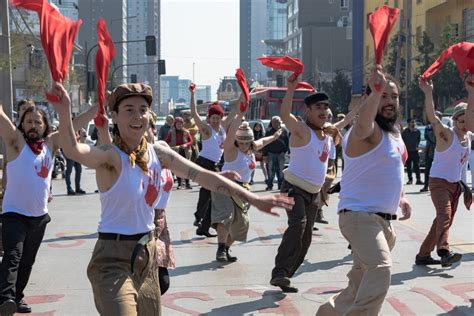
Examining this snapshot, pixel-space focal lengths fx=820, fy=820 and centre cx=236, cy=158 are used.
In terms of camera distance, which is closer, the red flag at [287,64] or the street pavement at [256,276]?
the street pavement at [256,276]

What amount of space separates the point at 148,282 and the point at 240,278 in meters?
Answer: 3.88

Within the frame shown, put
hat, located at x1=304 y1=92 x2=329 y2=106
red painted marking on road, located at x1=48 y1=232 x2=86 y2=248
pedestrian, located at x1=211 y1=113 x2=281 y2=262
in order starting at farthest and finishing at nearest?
red painted marking on road, located at x1=48 y1=232 x2=86 y2=248 → pedestrian, located at x1=211 y1=113 x2=281 y2=262 → hat, located at x1=304 y1=92 x2=329 y2=106

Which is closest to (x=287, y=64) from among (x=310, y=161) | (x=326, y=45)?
(x=310, y=161)

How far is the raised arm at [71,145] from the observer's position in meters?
4.13

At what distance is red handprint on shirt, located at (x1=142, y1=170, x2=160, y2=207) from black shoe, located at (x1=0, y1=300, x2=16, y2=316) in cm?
219

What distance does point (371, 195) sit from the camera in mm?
5559

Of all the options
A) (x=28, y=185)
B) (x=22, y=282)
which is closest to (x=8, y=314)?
(x=22, y=282)

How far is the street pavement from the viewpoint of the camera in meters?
7.09

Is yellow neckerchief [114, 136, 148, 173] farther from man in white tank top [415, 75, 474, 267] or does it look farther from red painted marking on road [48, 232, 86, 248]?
red painted marking on road [48, 232, 86, 248]

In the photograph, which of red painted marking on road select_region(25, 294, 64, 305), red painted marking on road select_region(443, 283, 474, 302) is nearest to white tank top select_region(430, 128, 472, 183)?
red painted marking on road select_region(443, 283, 474, 302)

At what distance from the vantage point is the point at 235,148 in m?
9.51

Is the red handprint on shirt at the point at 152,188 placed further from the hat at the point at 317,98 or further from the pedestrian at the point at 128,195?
the hat at the point at 317,98

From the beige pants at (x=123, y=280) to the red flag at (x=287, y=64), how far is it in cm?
303

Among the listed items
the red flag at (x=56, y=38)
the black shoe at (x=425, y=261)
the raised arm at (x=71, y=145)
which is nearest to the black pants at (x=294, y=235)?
the black shoe at (x=425, y=261)
